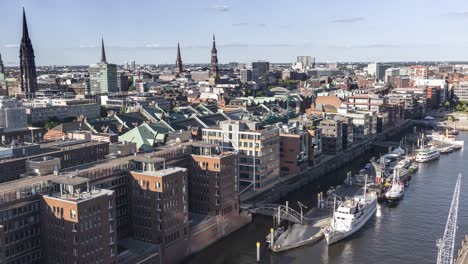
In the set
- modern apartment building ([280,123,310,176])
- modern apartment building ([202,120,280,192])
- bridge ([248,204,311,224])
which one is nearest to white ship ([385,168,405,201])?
modern apartment building ([280,123,310,176])

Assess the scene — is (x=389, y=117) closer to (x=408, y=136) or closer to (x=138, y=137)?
(x=408, y=136)

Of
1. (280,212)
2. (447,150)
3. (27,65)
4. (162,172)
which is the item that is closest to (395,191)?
(280,212)

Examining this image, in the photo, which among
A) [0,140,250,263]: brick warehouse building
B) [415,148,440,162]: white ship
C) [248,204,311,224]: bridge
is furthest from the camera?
[415,148,440,162]: white ship

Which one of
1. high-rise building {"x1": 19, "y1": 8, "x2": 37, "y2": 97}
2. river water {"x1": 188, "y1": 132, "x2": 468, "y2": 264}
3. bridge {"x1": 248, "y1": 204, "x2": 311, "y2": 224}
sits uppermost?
high-rise building {"x1": 19, "y1": 8, "x2": 37, "y2": 97}

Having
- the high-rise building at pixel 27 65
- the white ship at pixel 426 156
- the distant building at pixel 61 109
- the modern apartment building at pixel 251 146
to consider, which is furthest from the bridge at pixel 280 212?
the high-rise building at pixel 27 65

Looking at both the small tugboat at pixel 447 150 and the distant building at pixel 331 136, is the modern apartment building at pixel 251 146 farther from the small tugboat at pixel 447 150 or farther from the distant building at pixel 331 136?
the small tugboat at pixel 447 150

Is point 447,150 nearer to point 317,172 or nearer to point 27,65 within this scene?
point 317,172

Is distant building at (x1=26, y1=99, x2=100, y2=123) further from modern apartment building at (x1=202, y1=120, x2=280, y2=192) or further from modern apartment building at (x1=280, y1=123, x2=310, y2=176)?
modern apartment building at (x1=280, y1=123, x2=310, y2=176)
